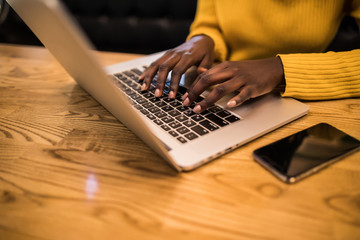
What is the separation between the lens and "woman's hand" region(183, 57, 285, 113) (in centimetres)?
47

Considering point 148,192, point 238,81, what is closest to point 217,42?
point 238,81

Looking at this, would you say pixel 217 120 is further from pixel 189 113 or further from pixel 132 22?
pixel 132 22

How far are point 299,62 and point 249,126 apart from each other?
0.67 feet

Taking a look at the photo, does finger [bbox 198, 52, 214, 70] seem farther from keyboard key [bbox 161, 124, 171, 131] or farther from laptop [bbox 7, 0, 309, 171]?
keyboard key [bbox 161, 124, 171, 131]

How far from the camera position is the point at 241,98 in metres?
0.47

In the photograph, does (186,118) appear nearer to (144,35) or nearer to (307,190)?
(307,190)

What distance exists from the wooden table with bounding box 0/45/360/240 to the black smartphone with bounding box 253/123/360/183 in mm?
13

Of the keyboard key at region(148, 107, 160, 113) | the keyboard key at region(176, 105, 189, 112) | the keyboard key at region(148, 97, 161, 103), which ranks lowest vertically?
the keyboard key at region(148, 107, 160, 113)

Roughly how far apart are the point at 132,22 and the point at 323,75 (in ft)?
3.83

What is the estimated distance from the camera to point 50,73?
740mm

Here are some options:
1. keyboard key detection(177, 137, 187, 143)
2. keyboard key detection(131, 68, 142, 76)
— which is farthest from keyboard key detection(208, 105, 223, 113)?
keyboard key detection(131, 68, 142, 76)

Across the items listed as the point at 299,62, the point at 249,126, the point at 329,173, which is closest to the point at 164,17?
the point at 299,62

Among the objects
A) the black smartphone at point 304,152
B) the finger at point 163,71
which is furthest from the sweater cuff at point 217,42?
the black smartphone at point 304,152

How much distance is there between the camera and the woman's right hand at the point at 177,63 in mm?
554
